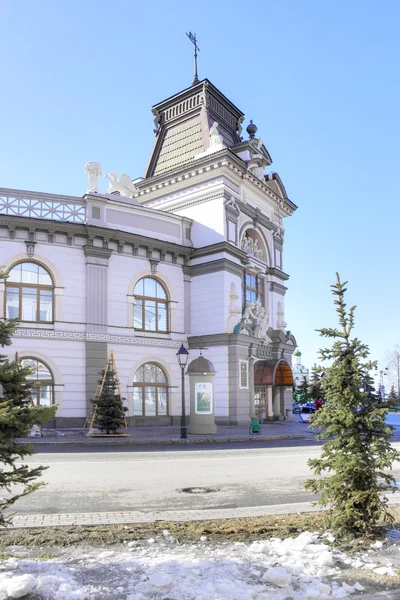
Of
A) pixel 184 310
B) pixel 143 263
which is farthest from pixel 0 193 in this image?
pixel 184 310

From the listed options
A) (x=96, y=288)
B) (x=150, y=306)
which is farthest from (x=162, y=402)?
(x=96, y=288)

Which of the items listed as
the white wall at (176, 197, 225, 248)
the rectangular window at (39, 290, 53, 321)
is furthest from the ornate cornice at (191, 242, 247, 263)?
the rectangular window at (39, 290, 53, 321)

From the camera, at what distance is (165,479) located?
35.9ft

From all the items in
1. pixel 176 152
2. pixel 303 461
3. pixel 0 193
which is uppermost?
pixel 176 152

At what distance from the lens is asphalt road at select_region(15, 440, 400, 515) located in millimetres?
8578

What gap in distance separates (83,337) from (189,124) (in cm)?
1637

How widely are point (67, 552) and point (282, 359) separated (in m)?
28.8

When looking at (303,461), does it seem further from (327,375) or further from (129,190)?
(129,190)

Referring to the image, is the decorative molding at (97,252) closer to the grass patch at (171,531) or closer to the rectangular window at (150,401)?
the rectangular window at (150,401)

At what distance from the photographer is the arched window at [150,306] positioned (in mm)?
28234

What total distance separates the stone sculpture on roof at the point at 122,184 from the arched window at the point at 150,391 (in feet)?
34.2

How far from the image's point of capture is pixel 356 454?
241 inches

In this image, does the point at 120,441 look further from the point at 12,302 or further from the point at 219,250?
the point at 219,250

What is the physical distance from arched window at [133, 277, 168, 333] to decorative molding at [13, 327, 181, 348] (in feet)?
2.38
